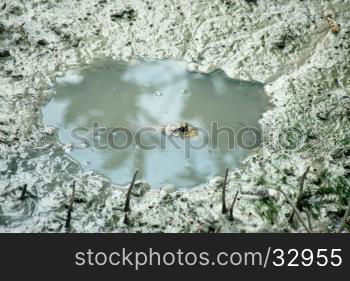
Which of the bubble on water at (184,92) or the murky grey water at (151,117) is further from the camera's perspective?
the bubble on water at (184,92)

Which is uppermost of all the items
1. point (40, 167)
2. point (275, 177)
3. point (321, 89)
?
point (321, 89)

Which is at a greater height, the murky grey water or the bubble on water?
the bubble on water

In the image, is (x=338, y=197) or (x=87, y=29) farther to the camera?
(x=87, y=29)

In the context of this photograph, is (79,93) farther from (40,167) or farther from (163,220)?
(163,220)

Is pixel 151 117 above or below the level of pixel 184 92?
below

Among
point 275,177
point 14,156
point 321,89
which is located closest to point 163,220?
point 275,177

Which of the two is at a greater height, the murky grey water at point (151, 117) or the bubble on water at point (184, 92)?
the bubble on water at point (184, 92)

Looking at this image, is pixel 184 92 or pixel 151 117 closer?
pixel 151 117

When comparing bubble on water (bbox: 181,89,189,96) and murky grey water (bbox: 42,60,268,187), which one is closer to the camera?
murky grey water (bbox: 42,60,268,187)
